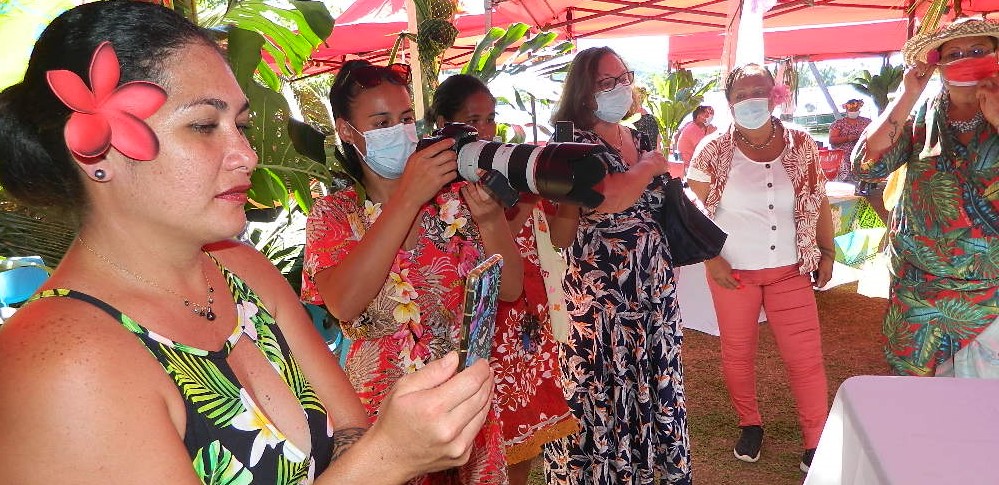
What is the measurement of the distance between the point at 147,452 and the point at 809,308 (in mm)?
2990

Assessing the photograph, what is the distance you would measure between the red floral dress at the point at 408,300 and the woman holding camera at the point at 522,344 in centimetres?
23

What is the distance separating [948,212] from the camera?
8.14 ft

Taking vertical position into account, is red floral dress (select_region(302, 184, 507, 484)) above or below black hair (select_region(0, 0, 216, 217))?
below

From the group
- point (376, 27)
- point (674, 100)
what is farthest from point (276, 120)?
point (674, 100)

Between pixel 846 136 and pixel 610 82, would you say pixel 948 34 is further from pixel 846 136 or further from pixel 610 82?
pixel 846 136

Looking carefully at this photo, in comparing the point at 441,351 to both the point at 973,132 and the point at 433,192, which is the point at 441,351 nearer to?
the point at 433,192

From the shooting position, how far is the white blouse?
3240 mm

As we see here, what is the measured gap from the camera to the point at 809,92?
1875 centimetres

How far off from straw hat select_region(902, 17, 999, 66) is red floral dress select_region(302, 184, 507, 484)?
1766mm

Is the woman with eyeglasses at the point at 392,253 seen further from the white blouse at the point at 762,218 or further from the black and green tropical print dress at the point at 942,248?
the white blouse at the point at 762,218

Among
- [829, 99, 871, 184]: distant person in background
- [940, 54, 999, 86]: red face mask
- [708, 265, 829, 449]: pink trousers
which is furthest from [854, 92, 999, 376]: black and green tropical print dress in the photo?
[829, 99, 871, 184]: distant person in background

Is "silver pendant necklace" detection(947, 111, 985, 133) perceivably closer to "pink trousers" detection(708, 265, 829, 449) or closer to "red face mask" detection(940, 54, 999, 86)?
"red face mask" detection(940, 54, 999, 86)

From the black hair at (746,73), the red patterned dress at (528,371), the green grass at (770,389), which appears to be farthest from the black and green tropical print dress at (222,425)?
the black hair at (746,73)

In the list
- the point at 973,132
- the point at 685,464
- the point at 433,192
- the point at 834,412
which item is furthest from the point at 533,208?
the point at 973,132
